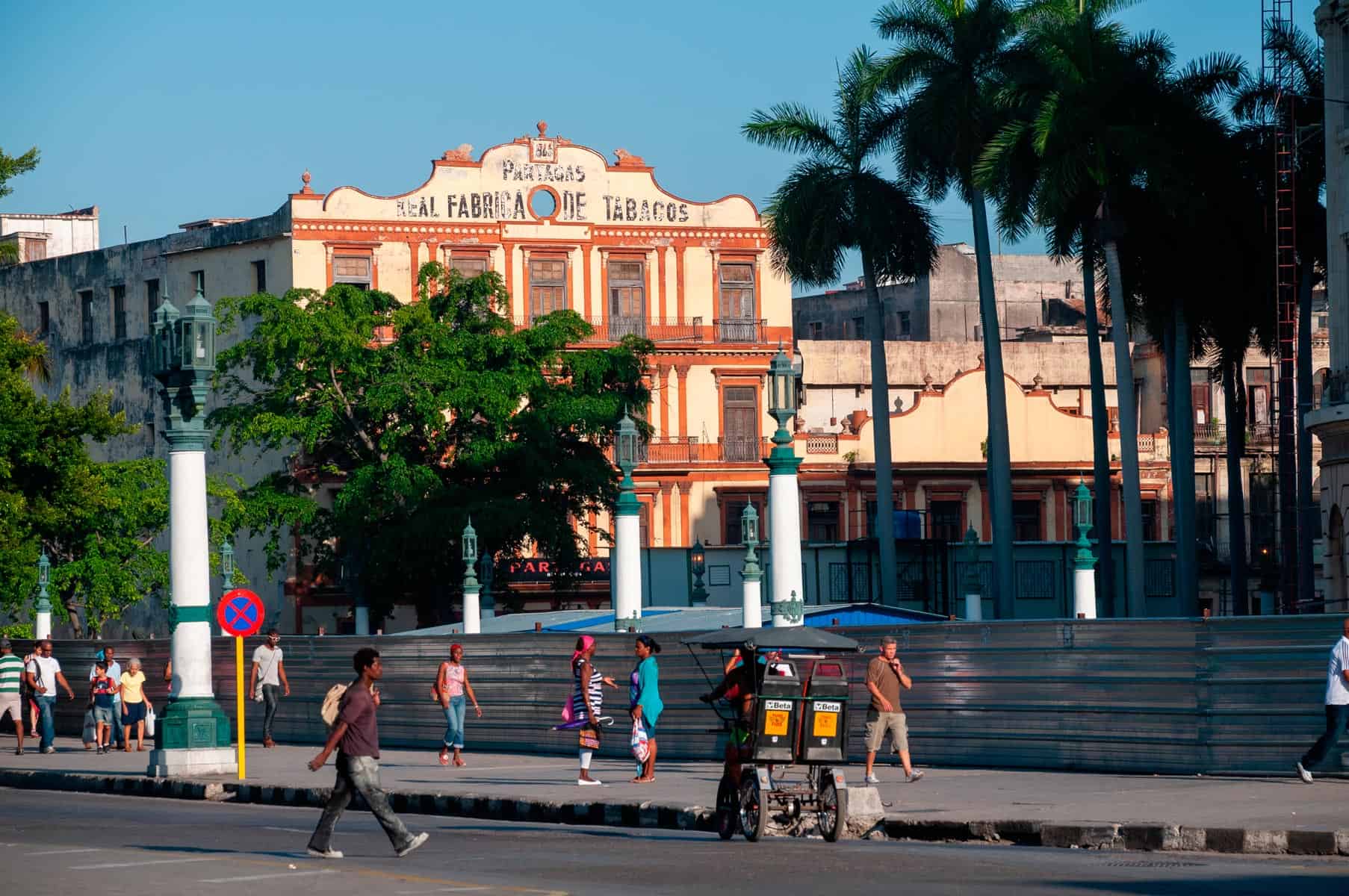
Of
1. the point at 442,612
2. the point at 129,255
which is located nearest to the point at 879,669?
the point at 442,612

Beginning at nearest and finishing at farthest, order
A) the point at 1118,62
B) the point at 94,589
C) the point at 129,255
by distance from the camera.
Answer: the point at 1118,62
the point at 94,589
the point at 129,255

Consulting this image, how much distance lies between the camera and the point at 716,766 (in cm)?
2742

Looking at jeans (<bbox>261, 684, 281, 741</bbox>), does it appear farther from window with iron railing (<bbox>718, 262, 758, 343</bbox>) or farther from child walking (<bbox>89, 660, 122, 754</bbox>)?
window with iron railing (<bbox>718, 262, 758, 343</bbox>)

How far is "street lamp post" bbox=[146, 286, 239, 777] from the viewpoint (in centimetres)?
2803

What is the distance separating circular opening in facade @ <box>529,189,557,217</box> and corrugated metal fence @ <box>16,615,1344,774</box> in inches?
1496

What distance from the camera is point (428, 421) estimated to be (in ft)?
195

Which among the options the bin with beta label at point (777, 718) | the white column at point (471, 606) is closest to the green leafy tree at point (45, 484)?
the white column at point (471, 606)

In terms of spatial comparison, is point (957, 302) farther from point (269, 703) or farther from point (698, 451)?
point (269, 703)

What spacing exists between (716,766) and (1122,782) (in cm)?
591

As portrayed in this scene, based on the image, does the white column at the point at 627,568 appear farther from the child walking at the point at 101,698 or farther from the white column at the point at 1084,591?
the white column at the point at 1084,591

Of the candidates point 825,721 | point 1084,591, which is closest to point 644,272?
point 1084,591

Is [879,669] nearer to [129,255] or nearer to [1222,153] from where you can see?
[1222,153]

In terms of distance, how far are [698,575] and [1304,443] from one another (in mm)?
13396

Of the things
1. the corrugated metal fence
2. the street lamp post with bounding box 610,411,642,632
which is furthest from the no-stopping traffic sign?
the street lamp post with bounding box 610,411,642,632
